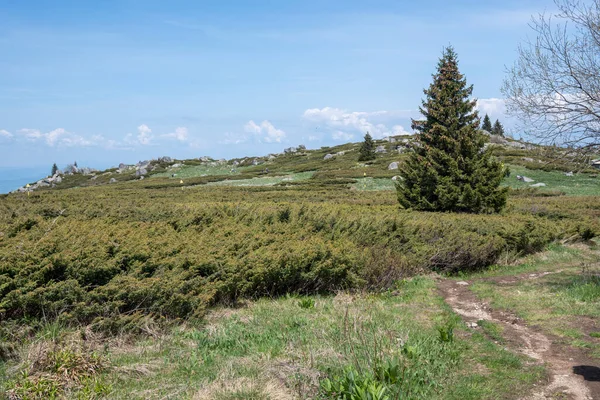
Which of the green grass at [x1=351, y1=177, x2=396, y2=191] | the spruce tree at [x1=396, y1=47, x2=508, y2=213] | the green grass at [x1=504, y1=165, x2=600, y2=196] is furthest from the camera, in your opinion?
the green grass at [x1=351, y1=177, x2=396, y2=191]

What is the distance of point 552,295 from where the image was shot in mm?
8594

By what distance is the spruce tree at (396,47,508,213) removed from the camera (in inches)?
666

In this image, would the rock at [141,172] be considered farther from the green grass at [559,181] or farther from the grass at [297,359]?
the grass at [297,359]

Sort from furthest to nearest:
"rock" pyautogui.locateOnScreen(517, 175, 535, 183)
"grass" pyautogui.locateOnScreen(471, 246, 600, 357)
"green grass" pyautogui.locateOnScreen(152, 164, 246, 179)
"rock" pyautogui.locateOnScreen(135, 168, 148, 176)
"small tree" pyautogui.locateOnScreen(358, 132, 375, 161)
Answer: "rock" pyautogui.locateOnScreen(135, 168, 148, 176) → "green grass" pyautogui.locateOnScreen(152, 164, 246, 179) → "small tree" pyautogui.locateOnScreen(358, 132, 375, 161) → "rock" pyautogui.locateOnScreen(517, 175, 535, 183) → "grass" pyautogui.locateOnScreen(471, 246, 600, 357)

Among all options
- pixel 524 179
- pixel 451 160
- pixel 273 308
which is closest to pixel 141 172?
pixel 524 179

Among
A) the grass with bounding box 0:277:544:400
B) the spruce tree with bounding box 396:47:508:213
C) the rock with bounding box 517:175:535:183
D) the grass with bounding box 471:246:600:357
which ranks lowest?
the grass with bounding box 471:246:600:357

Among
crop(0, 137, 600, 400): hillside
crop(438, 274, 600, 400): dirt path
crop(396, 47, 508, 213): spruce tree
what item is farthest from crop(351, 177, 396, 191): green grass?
crop(438, 274, 600, 400): dirt path

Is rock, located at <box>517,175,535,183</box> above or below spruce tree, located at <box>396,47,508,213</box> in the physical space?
below

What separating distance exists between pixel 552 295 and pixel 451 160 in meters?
8.86

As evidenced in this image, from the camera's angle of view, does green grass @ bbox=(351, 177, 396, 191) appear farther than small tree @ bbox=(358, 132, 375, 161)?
No

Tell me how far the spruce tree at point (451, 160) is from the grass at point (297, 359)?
1065cm

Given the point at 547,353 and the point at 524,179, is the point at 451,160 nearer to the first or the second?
the point at 547,353

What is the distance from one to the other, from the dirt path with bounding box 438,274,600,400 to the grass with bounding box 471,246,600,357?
24 cm

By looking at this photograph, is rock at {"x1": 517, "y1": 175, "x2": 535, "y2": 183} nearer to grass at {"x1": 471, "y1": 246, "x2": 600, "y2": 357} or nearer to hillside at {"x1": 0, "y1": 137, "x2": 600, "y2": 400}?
grass at {"x1": 471, "y1": 246, "x2": 600, "y2": 357}
